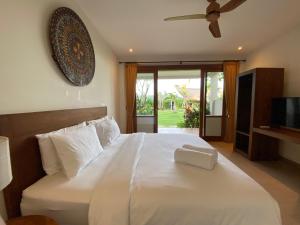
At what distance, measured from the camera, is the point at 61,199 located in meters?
1.21

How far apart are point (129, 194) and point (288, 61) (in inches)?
146

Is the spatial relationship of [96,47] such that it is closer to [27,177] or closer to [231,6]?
Result: [231,6]

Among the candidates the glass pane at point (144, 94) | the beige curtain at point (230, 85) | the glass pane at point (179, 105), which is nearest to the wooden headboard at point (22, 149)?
the glass pane at point (144, 94)

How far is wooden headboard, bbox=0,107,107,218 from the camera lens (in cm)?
124

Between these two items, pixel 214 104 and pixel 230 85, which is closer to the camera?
pixel 230 85

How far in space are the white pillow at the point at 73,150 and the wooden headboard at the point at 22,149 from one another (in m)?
0.17

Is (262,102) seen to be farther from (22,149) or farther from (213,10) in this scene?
(22,149)

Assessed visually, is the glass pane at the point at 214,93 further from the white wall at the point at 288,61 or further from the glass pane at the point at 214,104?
the white wall at the point at 288,61

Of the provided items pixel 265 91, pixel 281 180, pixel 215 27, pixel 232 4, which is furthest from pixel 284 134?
pixel 232 4

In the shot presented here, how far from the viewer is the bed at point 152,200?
3.74ft

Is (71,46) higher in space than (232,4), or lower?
lower

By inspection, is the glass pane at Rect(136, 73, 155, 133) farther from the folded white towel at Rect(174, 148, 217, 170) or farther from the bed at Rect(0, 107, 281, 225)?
the bed at Rect(0, 107, 281, 225)

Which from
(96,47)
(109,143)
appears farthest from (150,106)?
(109,143)

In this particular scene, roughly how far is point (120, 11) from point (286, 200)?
3174 mm
